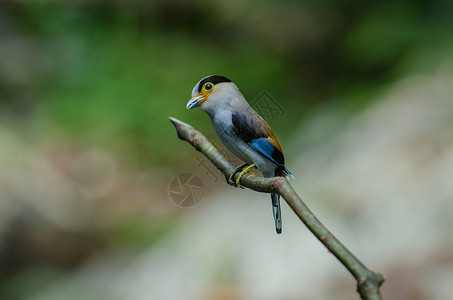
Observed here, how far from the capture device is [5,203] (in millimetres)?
4359

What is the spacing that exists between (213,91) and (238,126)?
0.08 meters

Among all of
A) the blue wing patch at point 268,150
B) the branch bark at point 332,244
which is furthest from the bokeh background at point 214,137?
the branch bark at point 332,244

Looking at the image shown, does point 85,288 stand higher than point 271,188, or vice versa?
point 85,288

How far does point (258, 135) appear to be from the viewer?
88cm

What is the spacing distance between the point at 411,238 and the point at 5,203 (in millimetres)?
3195

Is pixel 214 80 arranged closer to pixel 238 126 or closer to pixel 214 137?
pixel 238 126

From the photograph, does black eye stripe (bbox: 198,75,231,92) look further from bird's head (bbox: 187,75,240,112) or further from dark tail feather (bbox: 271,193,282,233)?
dark tail feather (bbox: 271,193,282,233)

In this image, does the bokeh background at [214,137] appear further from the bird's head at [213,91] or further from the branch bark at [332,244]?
the branch bark at [332,244]

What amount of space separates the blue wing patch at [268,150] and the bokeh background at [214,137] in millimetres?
1940

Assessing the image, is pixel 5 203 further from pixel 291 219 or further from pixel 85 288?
pixel 291 219

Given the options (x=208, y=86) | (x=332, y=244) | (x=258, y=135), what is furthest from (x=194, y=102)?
(x=332, y=244)

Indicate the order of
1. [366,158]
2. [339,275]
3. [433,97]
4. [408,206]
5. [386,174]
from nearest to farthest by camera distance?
[339,275]
[408,206]
[386,174]
[366,158]
[433,97]

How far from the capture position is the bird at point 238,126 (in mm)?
790

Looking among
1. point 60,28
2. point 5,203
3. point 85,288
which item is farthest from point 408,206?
point 60,28
